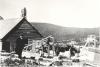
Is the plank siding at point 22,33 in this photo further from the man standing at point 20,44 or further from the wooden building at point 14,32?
the man standing at point 20,44

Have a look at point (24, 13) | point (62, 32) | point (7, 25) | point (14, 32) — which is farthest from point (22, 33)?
point (62, 32)

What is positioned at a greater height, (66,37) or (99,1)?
(99,1)

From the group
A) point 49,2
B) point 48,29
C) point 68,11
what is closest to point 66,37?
point 48,29

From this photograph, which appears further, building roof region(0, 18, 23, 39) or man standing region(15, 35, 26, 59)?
man standing region(15, 35, 26, 59)

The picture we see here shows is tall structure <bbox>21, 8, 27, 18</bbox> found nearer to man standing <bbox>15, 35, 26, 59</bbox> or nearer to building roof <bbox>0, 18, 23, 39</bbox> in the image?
building roof <bbox>0, 18, 23, 39</bbox>

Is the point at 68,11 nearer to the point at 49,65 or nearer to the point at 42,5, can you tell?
the point at 42,5

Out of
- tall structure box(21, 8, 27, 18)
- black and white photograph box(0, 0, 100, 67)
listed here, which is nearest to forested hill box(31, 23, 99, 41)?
black and white photograph box(0, 0, 100, 67)

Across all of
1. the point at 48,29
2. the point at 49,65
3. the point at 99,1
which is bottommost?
the point at 49,65
